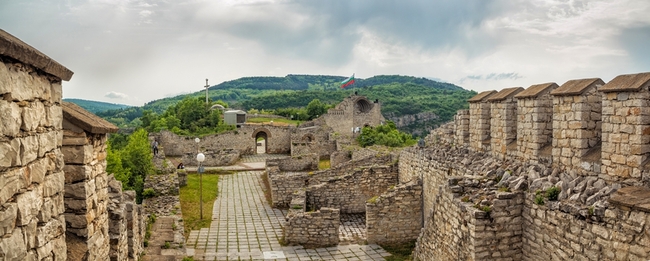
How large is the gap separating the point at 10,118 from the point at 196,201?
1405 cm

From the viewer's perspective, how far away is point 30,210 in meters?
3.02

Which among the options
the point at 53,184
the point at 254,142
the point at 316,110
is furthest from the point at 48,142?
the point at 316,110

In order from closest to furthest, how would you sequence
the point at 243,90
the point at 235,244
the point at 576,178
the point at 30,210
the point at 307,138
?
the point at 30,210 < the point at 576,178 < the point at 235,244 < the point at 307,138 < the point at 243,90

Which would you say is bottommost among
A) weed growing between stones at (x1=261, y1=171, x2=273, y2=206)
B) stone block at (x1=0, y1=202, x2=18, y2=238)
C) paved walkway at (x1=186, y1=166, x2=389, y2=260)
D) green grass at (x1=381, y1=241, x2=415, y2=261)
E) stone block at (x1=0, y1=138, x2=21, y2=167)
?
green grass at (x1=381, y1=241, x2=415, y2=261)

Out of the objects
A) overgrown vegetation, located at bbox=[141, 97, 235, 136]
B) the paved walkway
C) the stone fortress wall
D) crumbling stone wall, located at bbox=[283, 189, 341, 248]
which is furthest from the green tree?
the stone fortress wall

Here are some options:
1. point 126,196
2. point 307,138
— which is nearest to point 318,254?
point 126,196

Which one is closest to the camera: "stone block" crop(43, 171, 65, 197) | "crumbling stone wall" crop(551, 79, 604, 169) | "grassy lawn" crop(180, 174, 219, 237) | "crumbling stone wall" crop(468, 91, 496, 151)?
"stone block" crop(43, 171, 65, 197)

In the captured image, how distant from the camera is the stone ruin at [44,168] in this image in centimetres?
269

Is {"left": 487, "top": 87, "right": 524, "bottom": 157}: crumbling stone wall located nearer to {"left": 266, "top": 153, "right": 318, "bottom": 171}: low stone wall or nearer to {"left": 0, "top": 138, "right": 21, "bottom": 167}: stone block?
{"left": 0, "top": 138, "right": 21, "bottom": 167}: stone block

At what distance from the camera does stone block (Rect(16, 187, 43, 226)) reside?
2845 mm

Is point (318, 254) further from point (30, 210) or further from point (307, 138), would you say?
point (307, 138)

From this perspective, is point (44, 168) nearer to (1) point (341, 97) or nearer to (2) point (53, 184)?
(2) point (53, 184)

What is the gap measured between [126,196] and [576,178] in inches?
291

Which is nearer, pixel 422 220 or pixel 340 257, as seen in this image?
pixel 340 257
